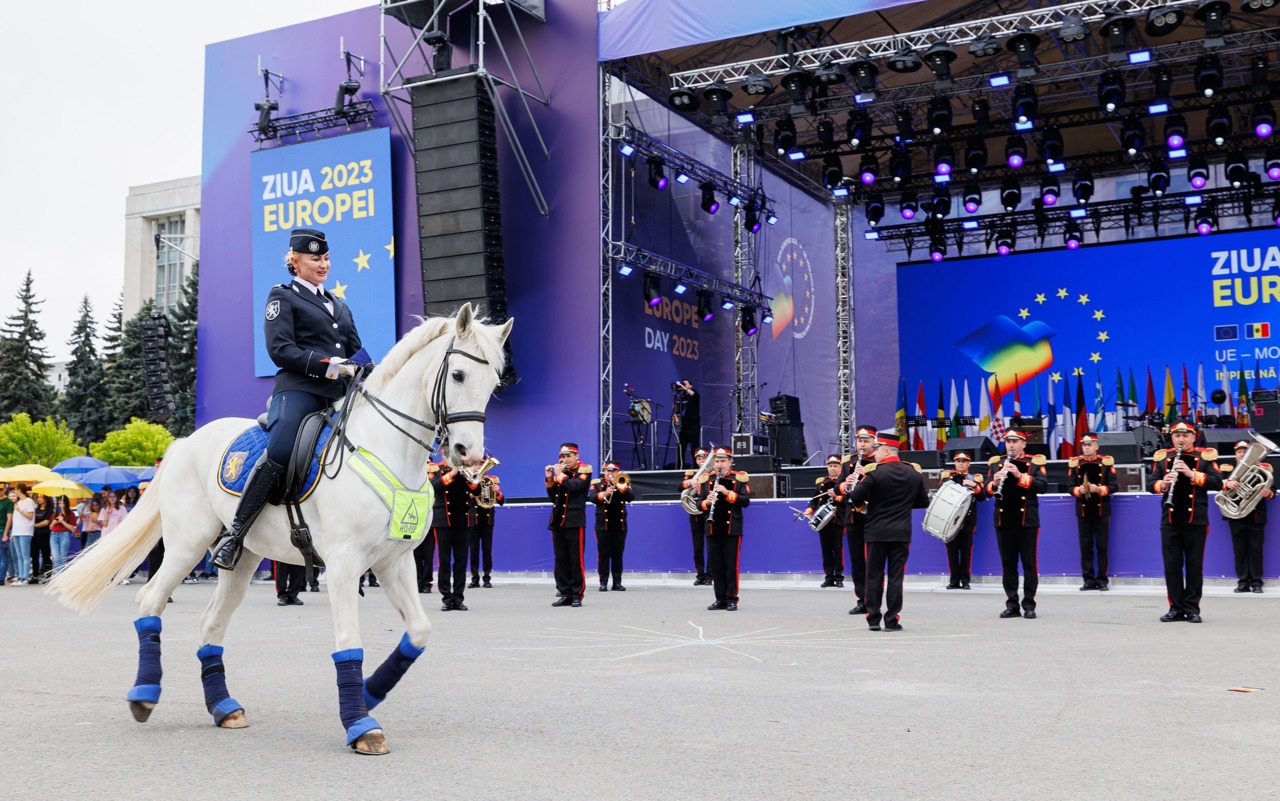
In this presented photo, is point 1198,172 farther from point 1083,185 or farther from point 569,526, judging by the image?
point 569,526

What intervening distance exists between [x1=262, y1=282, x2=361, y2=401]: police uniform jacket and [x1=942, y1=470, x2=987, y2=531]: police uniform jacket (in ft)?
40.7

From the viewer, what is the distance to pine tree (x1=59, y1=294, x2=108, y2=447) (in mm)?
59562

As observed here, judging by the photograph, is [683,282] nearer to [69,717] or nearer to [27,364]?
[69,717]

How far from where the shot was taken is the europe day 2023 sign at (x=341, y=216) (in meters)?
26.2

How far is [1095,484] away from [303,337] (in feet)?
47.9

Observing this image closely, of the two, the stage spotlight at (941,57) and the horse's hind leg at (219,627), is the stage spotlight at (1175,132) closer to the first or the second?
the stage spotlight at (941,57)

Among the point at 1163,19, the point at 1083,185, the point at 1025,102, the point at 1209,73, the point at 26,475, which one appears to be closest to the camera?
the point at 1163,19

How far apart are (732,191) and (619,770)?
2336 centimetres

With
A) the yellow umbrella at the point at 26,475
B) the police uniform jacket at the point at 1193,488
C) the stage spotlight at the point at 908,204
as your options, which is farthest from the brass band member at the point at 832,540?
the yellow umbrella at the point at 26,475

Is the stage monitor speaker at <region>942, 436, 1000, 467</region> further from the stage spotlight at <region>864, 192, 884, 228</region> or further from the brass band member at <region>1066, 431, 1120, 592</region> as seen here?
the stage spotlight at <region>864, 192, 884, 228</region>

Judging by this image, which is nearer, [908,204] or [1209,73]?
[1209,73]

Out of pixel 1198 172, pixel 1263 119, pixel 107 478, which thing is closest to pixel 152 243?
pixel 107 478

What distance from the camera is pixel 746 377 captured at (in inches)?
1131

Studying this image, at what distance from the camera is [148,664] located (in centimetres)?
643
